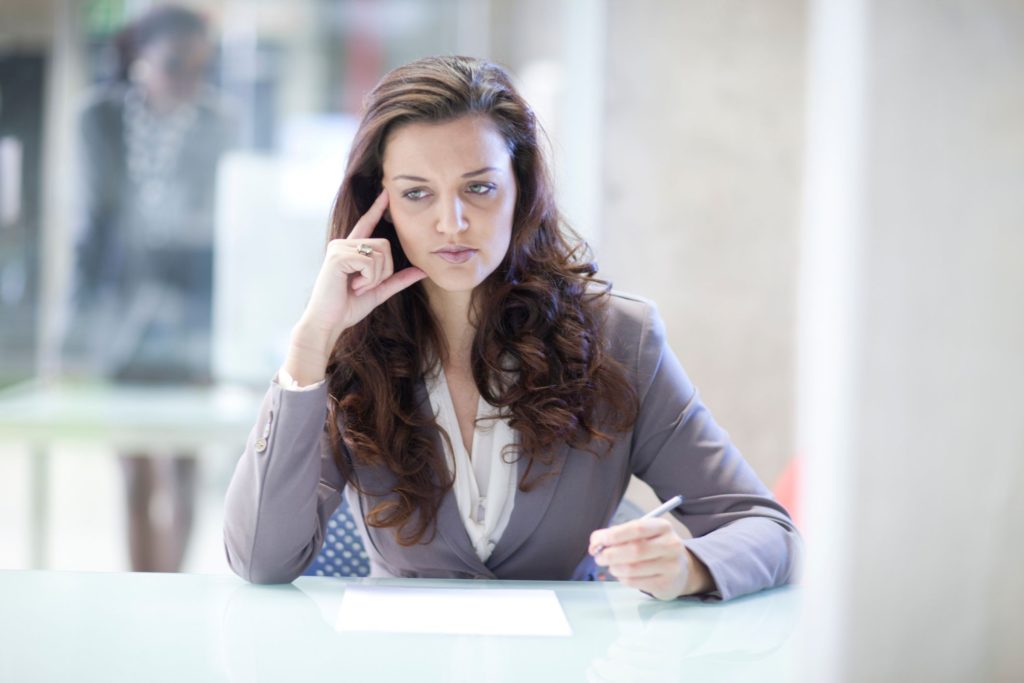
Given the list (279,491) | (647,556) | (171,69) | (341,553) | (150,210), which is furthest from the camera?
(150,210)

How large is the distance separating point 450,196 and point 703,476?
55 cm

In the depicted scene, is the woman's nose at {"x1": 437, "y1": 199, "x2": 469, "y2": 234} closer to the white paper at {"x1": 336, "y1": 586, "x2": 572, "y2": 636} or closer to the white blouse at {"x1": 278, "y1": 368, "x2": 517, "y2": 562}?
the white blouse at {"x1": 278, "y1": 368, "x2": 517, "y2": 562}

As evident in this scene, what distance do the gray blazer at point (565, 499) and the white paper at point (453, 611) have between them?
0.53 ft

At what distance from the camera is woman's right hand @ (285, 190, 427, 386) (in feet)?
4.98

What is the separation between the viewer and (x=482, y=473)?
5.44 feet

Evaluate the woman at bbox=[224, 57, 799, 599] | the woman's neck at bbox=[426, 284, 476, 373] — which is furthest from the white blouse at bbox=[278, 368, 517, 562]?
the woman's neck at bbox=[426, 284, 476, 373]

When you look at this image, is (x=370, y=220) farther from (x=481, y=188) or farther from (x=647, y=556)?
(x=647, y=556)

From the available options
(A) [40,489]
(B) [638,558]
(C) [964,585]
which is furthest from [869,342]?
(A) [40,489]

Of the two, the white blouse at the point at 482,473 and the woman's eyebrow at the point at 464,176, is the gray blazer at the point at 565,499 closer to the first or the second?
the white blouse at the point at 482,473

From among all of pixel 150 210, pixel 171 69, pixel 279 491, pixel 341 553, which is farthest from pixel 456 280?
pixel 150 210

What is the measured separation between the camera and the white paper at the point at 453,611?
1.25 metres

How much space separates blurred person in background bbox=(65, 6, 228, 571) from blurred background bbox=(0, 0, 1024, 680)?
0.02 meters

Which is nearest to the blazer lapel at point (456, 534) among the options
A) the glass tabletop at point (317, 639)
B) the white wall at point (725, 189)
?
the glass tabletop at point (317, 639)

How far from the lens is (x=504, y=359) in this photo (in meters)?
1.73
